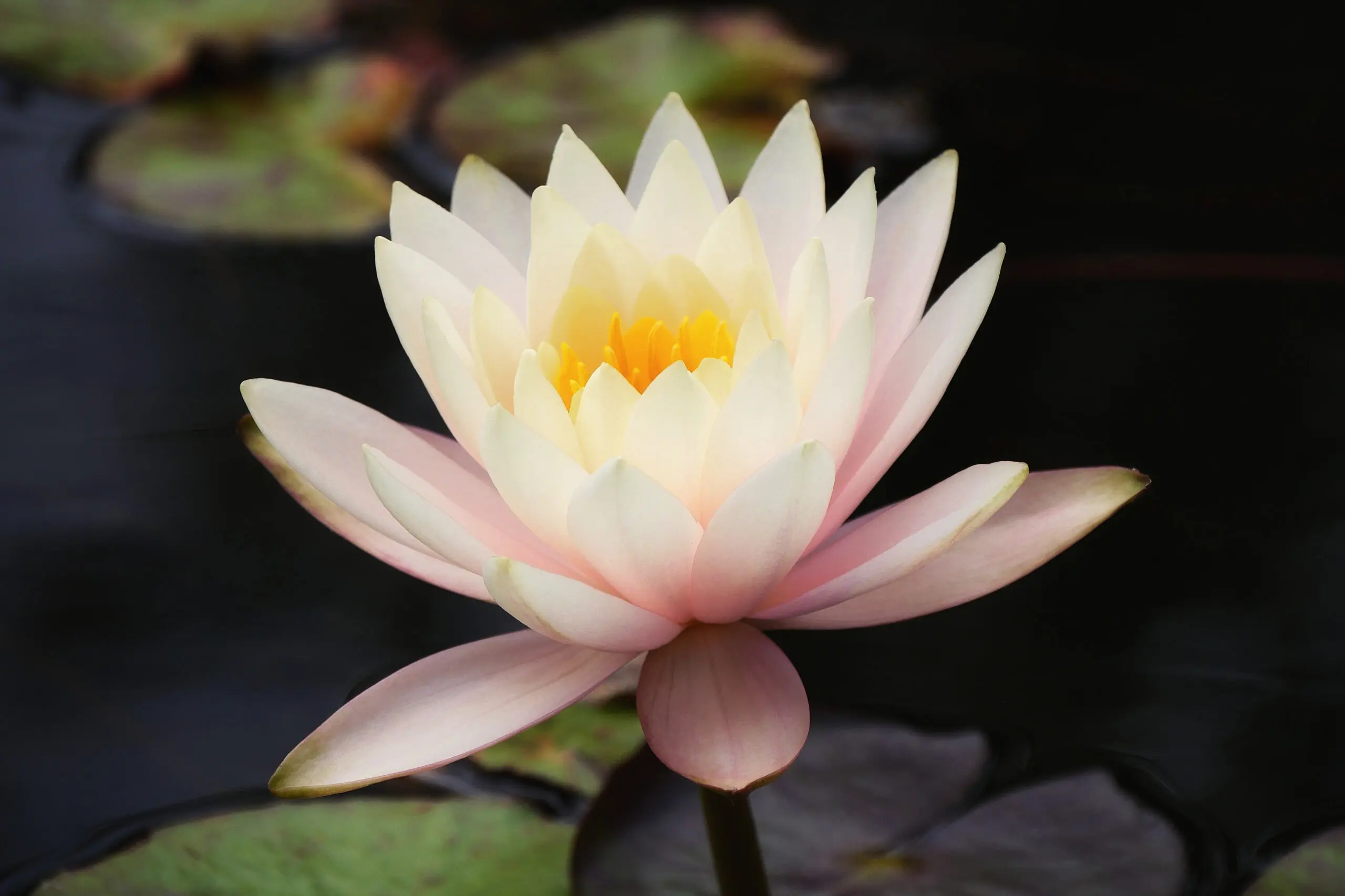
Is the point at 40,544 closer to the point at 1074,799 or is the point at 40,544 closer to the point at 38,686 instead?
the point at 38,686

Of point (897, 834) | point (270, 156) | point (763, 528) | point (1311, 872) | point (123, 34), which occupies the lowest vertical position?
point (1311, 872)

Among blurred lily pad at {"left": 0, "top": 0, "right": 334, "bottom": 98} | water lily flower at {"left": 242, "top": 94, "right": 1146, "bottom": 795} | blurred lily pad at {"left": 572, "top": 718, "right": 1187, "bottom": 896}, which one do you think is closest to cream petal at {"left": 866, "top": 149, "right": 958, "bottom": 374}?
water lily flower at {"left": 242, "top": 94, "right": 1146, "bottom": 795}

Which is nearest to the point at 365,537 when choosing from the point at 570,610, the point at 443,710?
the point at 443,710

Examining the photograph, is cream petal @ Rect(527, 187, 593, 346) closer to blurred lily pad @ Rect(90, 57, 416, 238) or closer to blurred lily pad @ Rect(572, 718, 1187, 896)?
blurred lily pad @ Rect(572, 718, 1187, 896)

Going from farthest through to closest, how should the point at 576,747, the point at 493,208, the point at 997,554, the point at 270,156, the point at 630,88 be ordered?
the point at 630,88
the point at 270,156
the point at 576,747
the point at 493,208
the point at 997,554

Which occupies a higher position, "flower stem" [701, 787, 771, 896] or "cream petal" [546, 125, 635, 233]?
"cream petal" [546, 125, 635, 233]

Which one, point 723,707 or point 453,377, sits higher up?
point 453,377

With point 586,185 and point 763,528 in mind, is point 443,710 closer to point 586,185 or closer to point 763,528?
point 763,528
